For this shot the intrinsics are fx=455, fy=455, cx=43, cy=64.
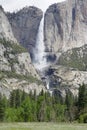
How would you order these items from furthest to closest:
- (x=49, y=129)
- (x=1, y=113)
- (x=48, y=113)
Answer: (x=48, y=113), (x=1, y=113), (x=49, y=129)

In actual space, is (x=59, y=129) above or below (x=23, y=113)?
below

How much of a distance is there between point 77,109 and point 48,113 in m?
21.0

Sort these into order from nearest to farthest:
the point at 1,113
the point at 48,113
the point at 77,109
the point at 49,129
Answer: the point at 49,129, the point at 1,113, the point at 77,109, the point at 48,113

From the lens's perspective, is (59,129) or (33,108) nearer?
(59,129)

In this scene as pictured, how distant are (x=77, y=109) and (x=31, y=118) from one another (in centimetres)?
1795

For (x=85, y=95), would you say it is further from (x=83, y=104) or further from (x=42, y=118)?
(x=42, y=118)

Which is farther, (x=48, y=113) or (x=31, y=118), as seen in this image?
(x=48, y=113)

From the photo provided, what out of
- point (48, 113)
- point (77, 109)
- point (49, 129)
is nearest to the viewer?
point (49, 129)

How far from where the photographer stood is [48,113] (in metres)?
186

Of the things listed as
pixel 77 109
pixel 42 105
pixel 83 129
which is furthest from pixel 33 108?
pixel 83 129

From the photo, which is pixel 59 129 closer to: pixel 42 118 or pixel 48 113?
pixel 42 118

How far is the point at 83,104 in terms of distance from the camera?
534ft

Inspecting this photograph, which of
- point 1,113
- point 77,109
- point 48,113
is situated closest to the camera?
point 1,113

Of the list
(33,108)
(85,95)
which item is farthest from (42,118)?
(85,95)
